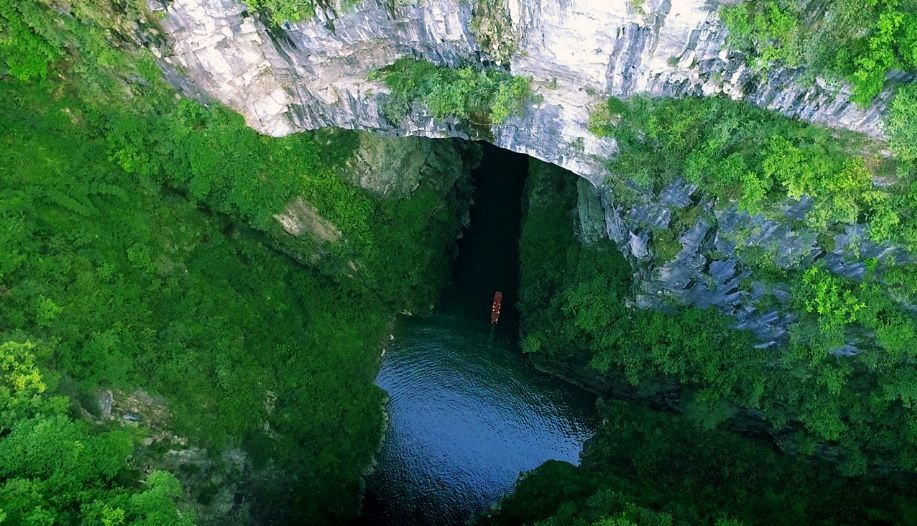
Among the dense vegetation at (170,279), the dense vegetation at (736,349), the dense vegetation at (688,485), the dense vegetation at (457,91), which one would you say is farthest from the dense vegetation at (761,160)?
the dense vegetation at (170,279)

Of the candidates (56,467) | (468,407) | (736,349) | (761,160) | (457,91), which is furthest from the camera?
(468,407)

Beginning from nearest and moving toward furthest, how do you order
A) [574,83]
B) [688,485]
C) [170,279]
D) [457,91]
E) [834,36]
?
[834,36] < [574,83] < [457,91] < [170,279] < [688,485]

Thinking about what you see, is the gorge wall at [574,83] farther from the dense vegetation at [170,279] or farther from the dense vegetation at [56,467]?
the dense vegetation at [56,467]

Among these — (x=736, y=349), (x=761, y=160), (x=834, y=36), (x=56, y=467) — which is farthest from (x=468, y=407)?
(x=834, y=36)

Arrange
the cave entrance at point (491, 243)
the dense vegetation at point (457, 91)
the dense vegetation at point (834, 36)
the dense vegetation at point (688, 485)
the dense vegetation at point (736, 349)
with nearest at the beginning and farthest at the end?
the dense vegetation at point (834, 36), the dense vegetation at point (736, 349), the dense vegetation at point (457, 91), the dense vegetation at point (688, 485), the cave entrance at point (491, 243)

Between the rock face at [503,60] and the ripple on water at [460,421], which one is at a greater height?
the rock face at [503,60]

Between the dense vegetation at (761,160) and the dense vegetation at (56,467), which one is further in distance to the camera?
the dense vegetation at (761,160)

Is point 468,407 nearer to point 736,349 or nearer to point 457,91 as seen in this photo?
point 736,349
